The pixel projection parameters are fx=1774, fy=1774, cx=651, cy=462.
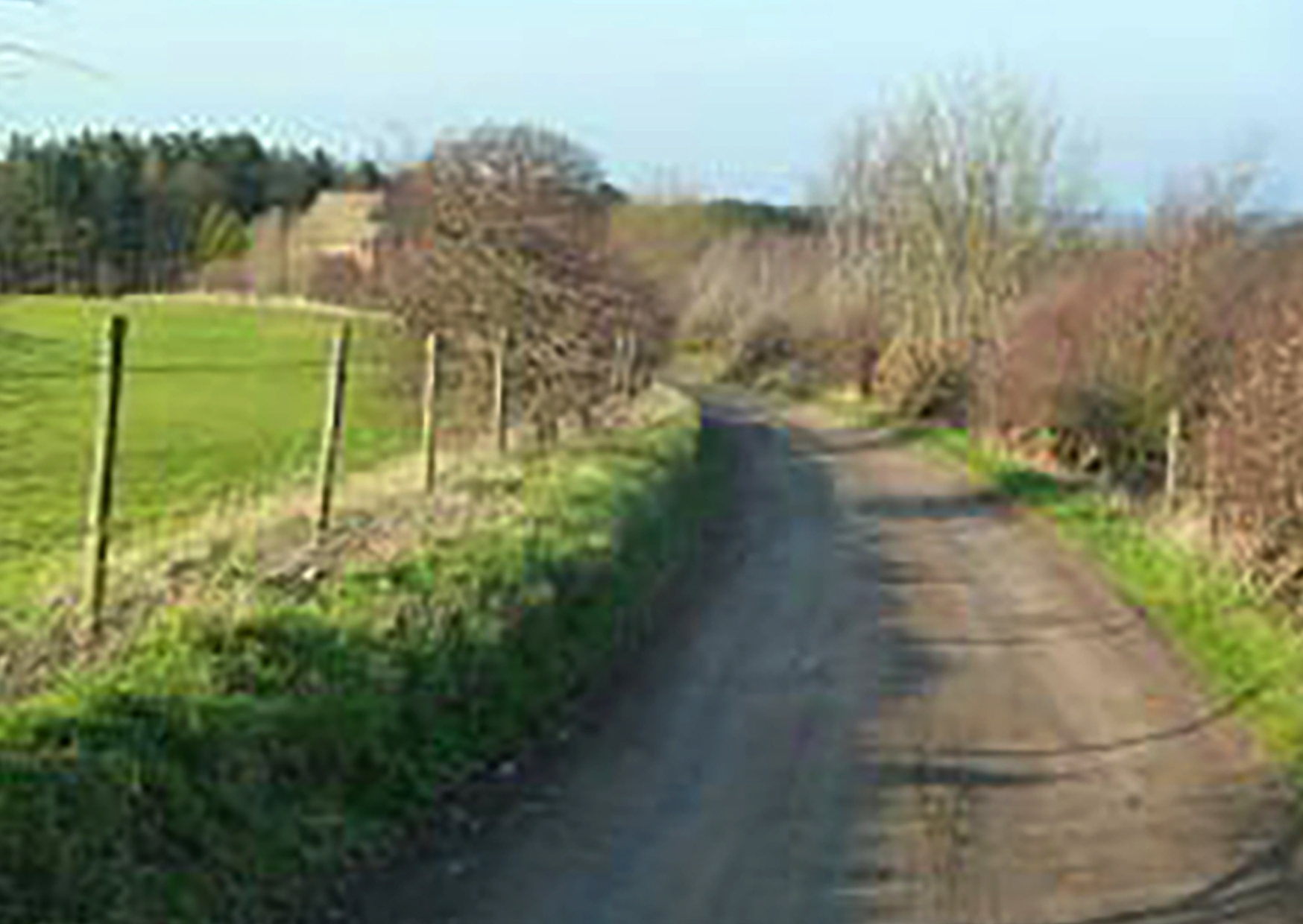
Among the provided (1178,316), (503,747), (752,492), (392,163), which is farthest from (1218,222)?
(503,747)

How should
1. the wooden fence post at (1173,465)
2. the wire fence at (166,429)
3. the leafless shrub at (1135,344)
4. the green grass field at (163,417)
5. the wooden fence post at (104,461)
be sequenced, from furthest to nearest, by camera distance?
the leafless shrub at (1135,344) < the wooden fence post at (1173,465) < the green grass field at (163,417) < the wire fence at (166,429) < the wooden fence post at (104,461)

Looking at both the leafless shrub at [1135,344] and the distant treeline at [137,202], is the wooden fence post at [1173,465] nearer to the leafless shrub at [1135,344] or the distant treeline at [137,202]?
the leafless shrub at [1135,344]

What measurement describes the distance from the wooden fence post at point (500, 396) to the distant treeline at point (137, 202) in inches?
181

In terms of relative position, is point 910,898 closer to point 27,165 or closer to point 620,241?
point 27,165

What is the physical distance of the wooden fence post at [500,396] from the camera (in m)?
20.5

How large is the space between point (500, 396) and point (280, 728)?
41.0 feet

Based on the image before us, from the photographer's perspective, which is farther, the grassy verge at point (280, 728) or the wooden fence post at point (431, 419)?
the wooden fence post at point (431, 419)

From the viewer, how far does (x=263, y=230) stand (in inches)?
3607

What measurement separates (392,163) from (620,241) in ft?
30.0

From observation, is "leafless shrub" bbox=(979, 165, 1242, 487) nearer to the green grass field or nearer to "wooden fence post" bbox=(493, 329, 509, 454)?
"wooden fence post" bbox=(493, 329, 509, 454)

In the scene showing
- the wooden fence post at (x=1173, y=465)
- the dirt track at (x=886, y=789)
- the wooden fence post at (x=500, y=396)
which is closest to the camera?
the dirt track at (x=886, y=789)

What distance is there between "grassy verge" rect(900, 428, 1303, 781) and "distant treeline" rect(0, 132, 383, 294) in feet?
27.1

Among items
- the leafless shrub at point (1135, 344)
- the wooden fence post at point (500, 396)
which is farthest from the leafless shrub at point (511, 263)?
the leafless shrub at point (1135, 344)

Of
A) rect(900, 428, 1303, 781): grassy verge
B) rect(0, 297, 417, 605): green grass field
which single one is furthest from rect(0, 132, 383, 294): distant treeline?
rect(900, 428, 1303, 781): grassy verge
